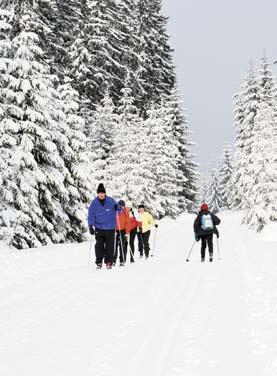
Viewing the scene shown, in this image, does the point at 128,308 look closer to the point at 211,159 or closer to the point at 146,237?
the point at 146,237

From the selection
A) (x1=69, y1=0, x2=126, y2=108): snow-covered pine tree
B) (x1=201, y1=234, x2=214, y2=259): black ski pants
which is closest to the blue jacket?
(x1=201, y1=234, x2=214, y2=259): black ski pants

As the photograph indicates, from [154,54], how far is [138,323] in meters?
50.4

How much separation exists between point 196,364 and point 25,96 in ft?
47.8

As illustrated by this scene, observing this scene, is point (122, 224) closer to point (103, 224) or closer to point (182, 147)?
point (103, 224)

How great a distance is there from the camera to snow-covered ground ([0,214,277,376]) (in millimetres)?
4887

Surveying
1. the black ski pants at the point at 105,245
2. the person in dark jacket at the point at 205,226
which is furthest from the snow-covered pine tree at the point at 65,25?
the black ski pants at the point at 105,245

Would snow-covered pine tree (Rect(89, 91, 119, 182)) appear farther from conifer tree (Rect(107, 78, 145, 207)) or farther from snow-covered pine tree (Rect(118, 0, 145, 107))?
snow-covered pine tree (Rect(118, 0, 145, 107))

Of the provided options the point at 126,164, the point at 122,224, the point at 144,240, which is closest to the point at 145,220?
the point at 144,240

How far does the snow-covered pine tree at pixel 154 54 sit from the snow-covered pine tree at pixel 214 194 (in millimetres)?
46277

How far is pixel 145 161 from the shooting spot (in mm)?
39719

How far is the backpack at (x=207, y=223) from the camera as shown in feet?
50.5

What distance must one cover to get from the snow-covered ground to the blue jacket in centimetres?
148

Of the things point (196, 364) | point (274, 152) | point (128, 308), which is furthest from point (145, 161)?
point (196, 364)

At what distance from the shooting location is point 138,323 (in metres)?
6.49
